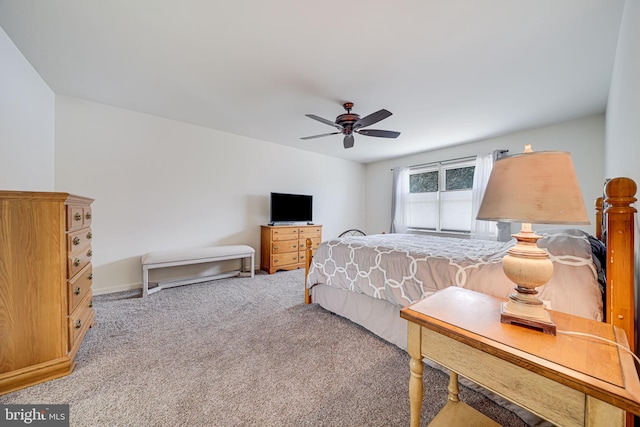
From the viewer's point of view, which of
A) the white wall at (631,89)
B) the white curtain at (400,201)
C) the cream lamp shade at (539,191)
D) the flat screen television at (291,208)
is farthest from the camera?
the white curtain at (400,201)

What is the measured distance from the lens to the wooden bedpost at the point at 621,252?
2.84 feet

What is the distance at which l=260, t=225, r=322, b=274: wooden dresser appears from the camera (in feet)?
13.3

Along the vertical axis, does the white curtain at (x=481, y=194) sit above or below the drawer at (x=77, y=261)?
above

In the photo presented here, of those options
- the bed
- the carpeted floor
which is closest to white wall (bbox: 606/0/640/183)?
the bed

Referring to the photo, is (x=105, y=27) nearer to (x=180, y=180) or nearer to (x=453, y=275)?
(x=180, y=180)

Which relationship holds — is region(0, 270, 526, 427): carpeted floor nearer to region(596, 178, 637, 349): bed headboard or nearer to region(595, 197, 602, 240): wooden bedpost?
region(596, 178, 637, 349): bed headboard

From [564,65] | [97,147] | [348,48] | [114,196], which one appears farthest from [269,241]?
[564,65]

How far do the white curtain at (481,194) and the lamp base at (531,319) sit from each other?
352 cm

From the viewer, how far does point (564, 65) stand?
6.71 ft

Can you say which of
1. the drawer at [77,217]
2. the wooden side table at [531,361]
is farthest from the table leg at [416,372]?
the drawer at [77,217]

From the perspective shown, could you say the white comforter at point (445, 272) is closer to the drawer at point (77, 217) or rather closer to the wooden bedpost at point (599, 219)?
the wooden bedpost at point (599, 219)

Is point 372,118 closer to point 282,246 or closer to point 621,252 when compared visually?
point 621,252

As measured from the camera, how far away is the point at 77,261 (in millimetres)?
1740

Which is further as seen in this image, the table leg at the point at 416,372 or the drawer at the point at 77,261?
the drawer at the point at 77,261
